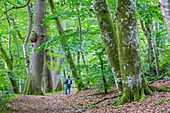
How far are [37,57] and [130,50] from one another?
841 centimetres

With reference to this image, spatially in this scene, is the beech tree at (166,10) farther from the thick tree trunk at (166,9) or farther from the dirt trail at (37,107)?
the dirt trail at (37,107)

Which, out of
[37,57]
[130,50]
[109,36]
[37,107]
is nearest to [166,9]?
[130,50]

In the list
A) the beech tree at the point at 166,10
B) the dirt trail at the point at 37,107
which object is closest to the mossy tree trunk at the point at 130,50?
the dirt trail at the point at 37,107

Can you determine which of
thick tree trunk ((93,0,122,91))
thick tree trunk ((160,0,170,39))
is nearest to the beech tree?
thick tree trunk ((160,0,170,39))

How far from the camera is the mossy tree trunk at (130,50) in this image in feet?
23.3

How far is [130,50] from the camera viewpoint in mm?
7121

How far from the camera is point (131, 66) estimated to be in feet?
23.4

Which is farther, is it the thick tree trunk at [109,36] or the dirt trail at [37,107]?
the dirt trail at [37,107]

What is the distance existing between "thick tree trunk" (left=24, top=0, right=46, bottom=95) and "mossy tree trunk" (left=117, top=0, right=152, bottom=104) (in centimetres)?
814

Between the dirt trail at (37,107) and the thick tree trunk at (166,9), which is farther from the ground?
the thick tree trunk at (166,9)

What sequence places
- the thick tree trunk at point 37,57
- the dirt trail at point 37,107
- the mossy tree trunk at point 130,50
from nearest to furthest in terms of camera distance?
the mossy tree trunk at point 130,50 < the dirt trail at point 37,107 < the thick tree trunk at point 37,57

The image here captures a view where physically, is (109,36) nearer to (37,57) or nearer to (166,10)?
(166,10)

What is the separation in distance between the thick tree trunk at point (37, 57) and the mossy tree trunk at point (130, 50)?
8145 millimetres

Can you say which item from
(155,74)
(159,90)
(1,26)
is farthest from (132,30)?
(1,26)
